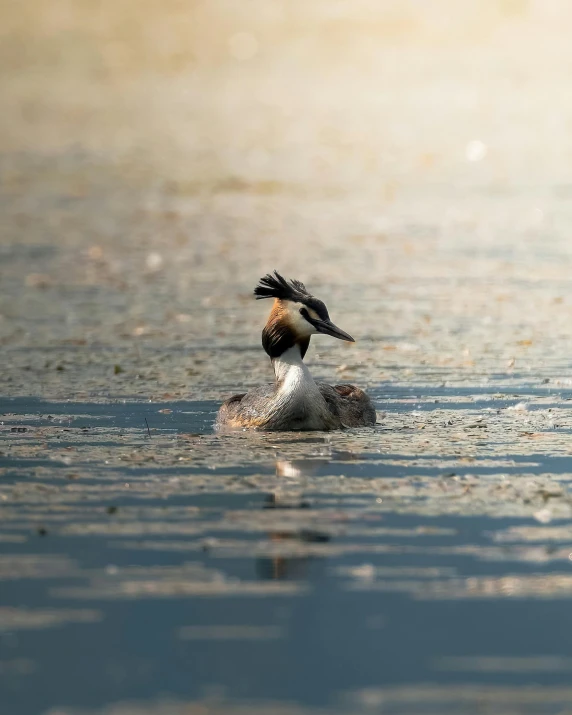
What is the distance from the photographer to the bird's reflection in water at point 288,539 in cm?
766

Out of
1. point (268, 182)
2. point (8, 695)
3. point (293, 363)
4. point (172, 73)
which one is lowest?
point (8, 695)

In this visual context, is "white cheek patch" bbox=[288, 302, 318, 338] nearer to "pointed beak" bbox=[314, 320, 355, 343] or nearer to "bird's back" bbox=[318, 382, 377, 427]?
"pointed beak" bbox=[314, 320, 355, 343]

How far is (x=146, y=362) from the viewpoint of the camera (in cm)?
1523

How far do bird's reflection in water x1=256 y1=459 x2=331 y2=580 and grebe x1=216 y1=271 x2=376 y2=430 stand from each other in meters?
1.92

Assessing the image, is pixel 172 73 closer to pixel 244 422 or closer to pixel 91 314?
pixel 91 314

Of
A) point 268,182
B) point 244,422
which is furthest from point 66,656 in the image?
point 268,182

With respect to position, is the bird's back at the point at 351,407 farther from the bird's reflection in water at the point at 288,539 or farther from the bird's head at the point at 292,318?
the bird's reflection in water at the point at 288,539

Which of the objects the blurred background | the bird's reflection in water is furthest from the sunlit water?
the blurred background

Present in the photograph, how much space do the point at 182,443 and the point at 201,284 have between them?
9.69 metres

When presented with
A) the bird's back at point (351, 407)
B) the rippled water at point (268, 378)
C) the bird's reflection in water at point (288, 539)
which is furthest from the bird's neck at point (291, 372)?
the bird's reflection in water at point (288, 539)

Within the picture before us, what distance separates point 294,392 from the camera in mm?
12227

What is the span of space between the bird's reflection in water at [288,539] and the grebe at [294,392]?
1.92 m

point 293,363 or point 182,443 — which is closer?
point 182,443

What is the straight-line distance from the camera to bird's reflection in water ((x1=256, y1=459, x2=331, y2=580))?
25.1 feet
